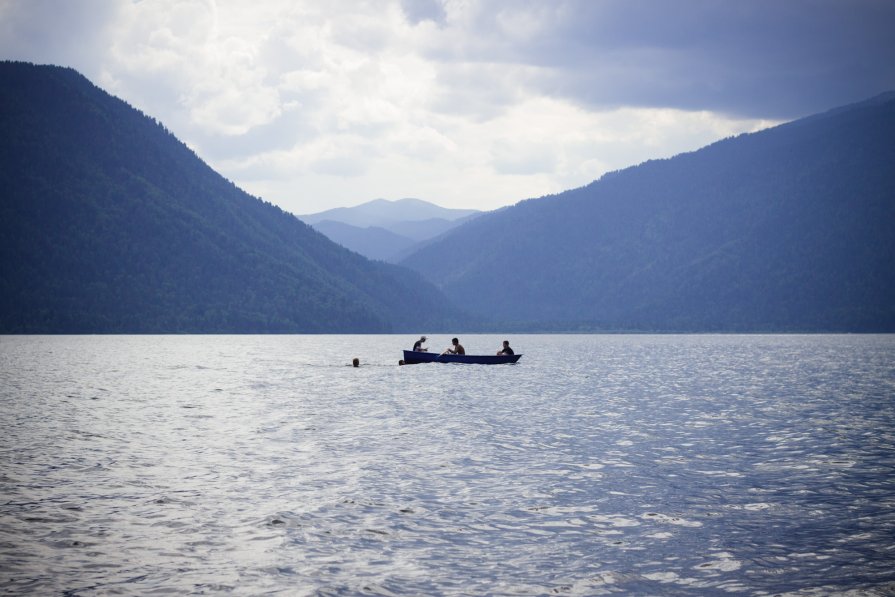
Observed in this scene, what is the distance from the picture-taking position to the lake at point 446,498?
61.7 ft

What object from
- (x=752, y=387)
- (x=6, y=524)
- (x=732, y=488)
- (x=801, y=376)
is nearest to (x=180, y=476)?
(x=6, y=524)

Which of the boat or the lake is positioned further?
the boat

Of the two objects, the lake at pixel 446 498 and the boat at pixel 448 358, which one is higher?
the boat at pixel 448 358

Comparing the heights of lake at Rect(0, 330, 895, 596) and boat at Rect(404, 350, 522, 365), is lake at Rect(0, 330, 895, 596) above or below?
below

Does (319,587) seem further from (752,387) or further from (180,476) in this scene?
(752,387)

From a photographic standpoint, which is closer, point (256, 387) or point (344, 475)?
→ point (344, 475)

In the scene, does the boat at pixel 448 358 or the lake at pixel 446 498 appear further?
the boat at pixel 448 358

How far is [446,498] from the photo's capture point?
27328 mm

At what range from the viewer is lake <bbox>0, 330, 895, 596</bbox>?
18.8m

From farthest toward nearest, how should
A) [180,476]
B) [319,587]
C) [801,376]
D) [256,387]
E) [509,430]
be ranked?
[801,376]
[256,387]
[509,430]
[180,476]
[319,587]

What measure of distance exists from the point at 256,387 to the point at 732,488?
188 feet

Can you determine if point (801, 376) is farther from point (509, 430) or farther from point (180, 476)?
point (180, 476)

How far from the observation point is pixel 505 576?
1866 centimetres

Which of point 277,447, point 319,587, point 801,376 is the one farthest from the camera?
point 801,376
